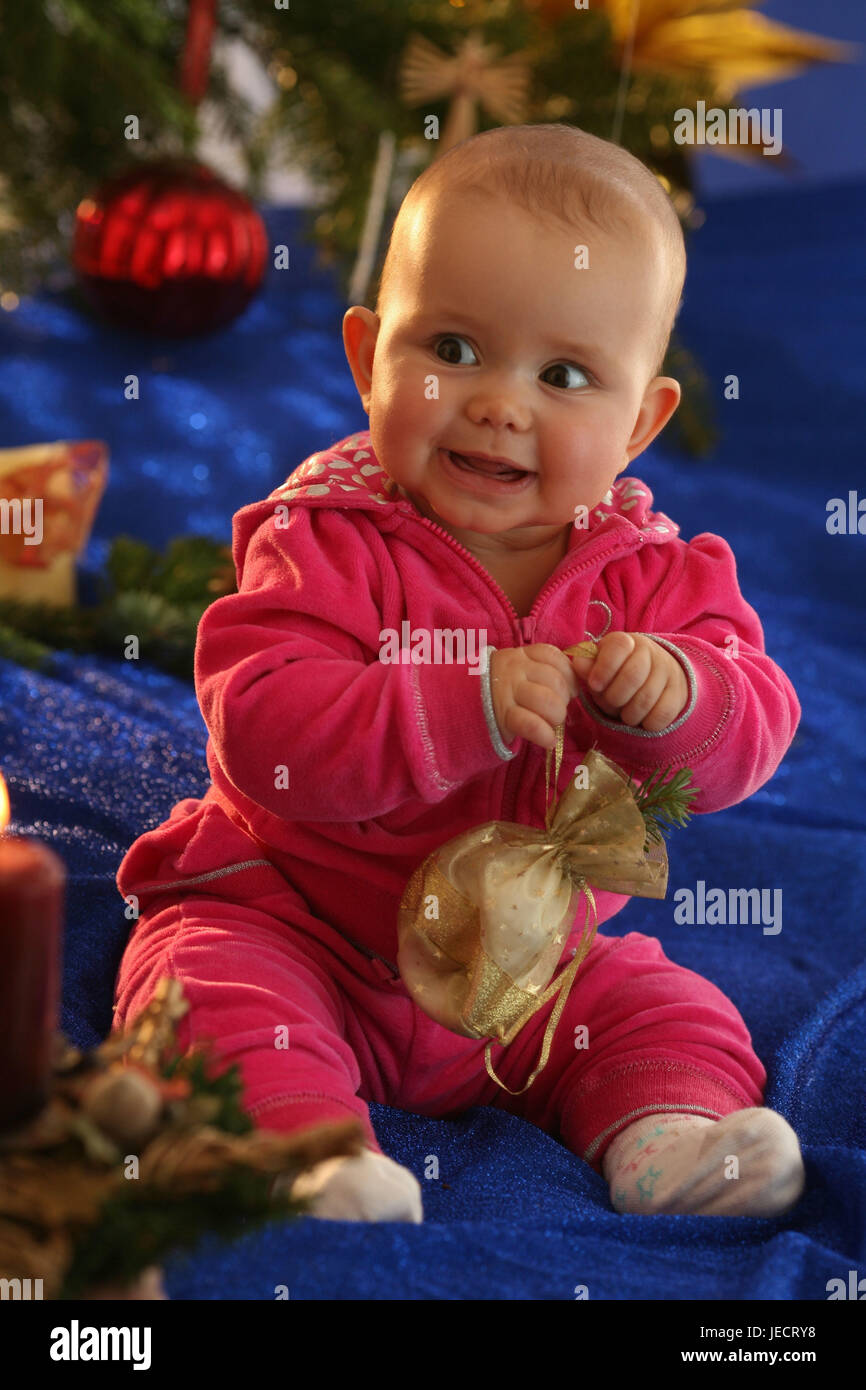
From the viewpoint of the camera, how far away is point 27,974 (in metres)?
0.54

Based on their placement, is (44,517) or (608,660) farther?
(44,517)

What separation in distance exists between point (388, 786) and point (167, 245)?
132 centimetres

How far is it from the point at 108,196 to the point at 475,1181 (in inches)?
59.4

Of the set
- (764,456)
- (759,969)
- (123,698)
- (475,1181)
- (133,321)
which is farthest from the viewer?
(764,456)

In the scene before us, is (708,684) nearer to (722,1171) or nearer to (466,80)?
(722,1171)

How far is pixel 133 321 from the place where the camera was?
6.98 feet

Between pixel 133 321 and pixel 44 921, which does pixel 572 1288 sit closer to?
pixel 44 921

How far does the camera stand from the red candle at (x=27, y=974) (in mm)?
531

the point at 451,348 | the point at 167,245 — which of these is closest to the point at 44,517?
the point at 167,245

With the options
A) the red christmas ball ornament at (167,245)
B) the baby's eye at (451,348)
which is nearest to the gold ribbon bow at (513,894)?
the baby's eye at (451,348)

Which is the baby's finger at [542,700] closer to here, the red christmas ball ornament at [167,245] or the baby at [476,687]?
the baby at [476,687]

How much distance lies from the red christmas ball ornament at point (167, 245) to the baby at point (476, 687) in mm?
1007
